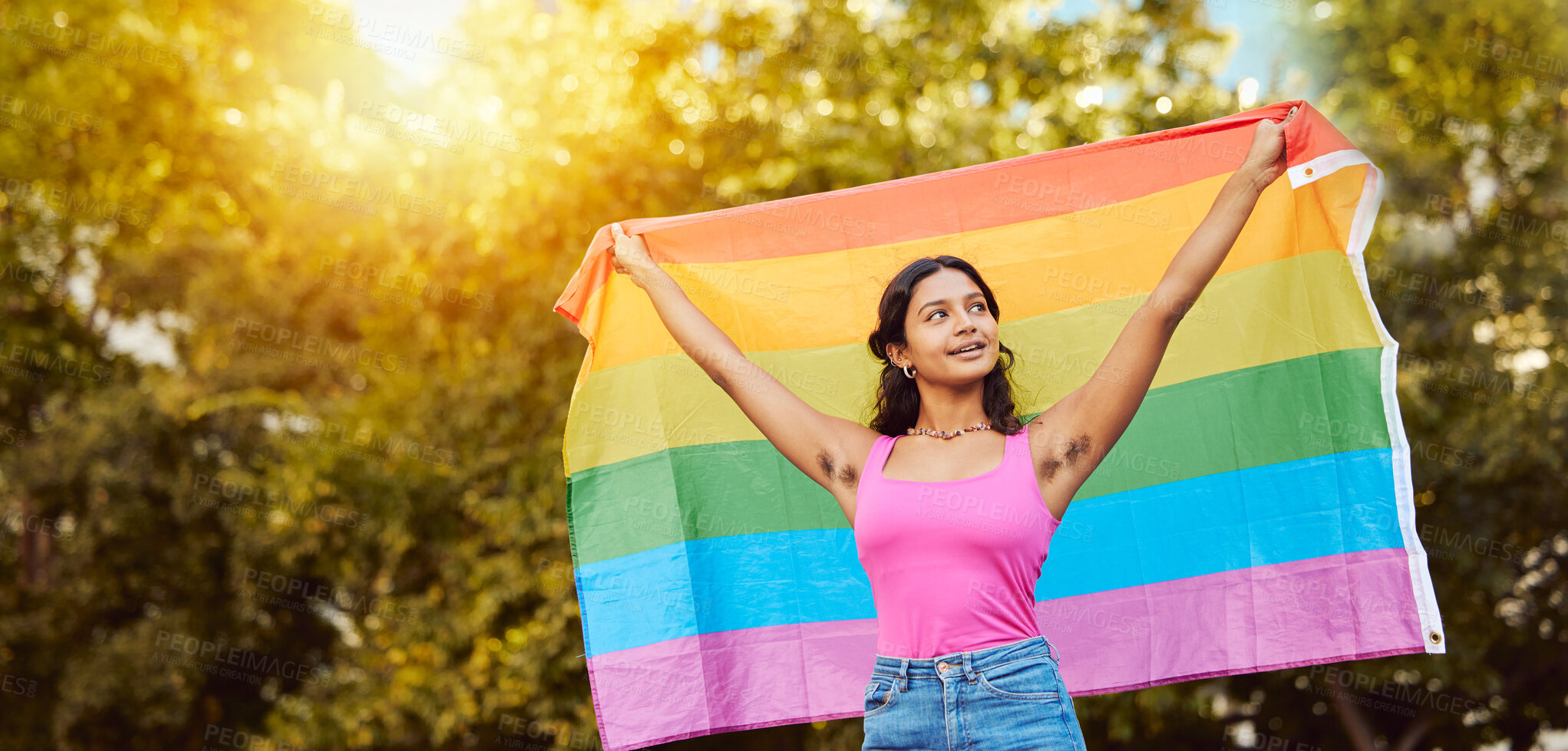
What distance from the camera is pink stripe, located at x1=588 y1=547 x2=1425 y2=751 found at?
2.97 m

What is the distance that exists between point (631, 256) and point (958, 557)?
4.82 ft

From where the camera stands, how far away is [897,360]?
266 cm

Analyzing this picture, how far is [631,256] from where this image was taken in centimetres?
311

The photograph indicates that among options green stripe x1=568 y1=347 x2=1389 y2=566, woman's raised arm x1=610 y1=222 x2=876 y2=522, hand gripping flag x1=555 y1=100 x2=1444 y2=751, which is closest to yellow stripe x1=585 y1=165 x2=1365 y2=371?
hand gripping flag x1=555 y1=100 x2=1444 y2=751

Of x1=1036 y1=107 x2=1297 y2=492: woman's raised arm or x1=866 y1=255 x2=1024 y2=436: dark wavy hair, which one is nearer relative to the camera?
x1=1036 y1=107 x2=1297 y2=492: woman's raised arm

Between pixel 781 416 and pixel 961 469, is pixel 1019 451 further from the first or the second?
pixel 781 416

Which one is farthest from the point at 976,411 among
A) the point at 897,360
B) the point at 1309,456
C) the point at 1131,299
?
the point at 1309,456

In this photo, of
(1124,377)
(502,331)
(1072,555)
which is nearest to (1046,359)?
(1072,555)

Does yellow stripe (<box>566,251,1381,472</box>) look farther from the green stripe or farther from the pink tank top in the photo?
the pink tank top

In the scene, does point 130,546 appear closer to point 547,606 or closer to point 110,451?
point 110,451

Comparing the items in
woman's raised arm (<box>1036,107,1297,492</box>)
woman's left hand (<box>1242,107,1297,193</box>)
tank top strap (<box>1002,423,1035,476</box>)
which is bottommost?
tank top strap (<box>1002,423,1035,476</box>)

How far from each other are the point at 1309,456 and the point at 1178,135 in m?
1.07

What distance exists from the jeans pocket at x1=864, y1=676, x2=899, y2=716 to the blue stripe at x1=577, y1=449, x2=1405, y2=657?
3.01ft

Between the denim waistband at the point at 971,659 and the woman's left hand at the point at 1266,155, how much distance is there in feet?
4.45
